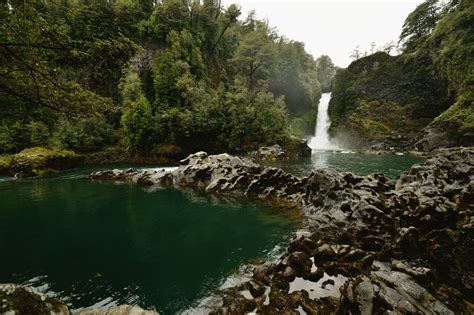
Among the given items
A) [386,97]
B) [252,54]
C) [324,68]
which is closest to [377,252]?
[252,54]

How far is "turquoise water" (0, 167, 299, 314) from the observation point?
7.80 meters

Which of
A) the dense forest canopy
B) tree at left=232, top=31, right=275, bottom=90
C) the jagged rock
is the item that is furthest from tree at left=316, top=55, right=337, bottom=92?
the jagged rock

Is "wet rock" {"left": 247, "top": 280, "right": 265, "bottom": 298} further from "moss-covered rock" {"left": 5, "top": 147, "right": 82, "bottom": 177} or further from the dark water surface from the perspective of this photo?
"moss-covered rock" {"left": 5, "top": 147, "right": 82, "bottom": 177}

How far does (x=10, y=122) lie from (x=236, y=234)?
4425 centimetres

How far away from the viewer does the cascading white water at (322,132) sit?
198ft

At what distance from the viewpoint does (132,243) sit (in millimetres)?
11297

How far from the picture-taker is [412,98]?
53531 millimetres

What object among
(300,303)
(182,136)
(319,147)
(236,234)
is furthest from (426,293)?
(319,147)

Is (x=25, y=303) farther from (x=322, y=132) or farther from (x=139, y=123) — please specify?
(x=322, y=132)

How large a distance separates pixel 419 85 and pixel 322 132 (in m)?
22.5

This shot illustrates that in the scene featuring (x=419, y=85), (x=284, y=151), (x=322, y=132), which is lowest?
(x=284, y=151)

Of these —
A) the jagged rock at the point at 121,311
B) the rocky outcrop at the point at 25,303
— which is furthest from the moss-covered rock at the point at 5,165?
the rocky outcrop at the point at 25,303

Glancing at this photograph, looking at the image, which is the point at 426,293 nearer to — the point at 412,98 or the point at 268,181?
the point at 268,181

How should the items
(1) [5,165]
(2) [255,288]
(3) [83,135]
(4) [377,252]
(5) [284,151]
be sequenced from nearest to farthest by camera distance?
(2) [255,288] < (4) [377,252] < (1) [5,165] < (3) [83,135] < (5) [284,151]
